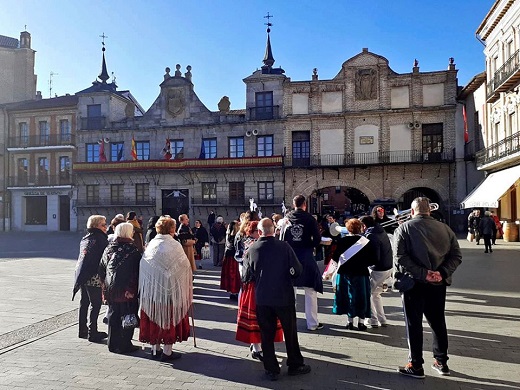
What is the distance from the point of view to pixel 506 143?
20.5 meters

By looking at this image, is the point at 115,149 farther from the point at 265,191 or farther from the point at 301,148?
the point at 301,148

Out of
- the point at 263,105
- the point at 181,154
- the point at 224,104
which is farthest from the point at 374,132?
the point at 181,154

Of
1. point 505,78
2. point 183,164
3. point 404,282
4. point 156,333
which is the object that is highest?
point 505,78

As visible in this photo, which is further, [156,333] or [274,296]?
[156,333]

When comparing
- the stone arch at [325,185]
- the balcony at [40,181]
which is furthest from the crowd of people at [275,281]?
the balcony at [40,181]

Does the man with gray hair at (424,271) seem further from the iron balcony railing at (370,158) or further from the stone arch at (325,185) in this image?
the stone arch at (325,185)

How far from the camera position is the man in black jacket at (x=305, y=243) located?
623 centimetres

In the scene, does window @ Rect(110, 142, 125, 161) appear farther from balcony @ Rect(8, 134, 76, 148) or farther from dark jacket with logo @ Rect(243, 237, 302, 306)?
dark jacket with logo @ Rect(243, 237, 302, 306)

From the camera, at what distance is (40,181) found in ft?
117

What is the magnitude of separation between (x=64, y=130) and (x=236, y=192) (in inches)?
640

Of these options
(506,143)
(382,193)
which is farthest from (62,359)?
(382,193)

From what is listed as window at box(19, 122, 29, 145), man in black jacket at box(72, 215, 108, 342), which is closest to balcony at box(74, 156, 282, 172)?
window at box(19, 122, 29, 145)

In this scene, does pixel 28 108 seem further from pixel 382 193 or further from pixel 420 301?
pixel 420 301

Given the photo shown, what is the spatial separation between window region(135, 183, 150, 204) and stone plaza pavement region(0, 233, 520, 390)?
974 inches
